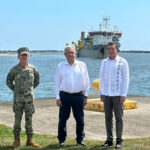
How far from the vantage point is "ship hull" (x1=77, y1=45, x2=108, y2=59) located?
297 ft

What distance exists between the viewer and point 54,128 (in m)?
8.15

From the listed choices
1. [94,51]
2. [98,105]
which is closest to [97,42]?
[94,51]

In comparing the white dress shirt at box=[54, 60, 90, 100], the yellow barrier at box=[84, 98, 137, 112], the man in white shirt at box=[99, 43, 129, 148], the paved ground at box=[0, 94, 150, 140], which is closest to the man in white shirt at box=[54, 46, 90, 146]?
the white dress shirt at box=[54, 60, 90, 100]

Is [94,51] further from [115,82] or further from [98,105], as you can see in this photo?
[115,82]

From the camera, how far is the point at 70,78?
546 cm

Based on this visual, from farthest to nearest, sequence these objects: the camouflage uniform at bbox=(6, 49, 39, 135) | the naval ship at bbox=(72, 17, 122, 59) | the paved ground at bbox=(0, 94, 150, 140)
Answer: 1. the naval ship at bbox=(72, 17, 122, 59)
2. the paved ground at bbox=(0, 94, 150, 140)
3. the camouflage uniform at bbox=(6, 49, 39, 135)

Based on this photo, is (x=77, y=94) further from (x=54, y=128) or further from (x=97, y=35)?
(x=97, y=35)

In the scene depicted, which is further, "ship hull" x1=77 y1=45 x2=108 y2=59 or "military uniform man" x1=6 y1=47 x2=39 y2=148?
"ship hull" x1=77 y1=45 x2=108 y2=59

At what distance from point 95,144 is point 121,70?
4.46 ft

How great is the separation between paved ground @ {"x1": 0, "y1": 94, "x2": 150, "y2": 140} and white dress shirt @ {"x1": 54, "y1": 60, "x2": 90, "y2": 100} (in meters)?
1.99

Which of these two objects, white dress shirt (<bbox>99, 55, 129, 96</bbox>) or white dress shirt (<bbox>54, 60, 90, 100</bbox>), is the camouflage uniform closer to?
white dress shirt (<bbox>54, 60, 90, 100</bbox>)

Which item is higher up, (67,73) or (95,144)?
(67,73)

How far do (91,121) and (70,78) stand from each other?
144 inches

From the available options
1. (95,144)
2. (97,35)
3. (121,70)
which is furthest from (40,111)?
(97,35)
